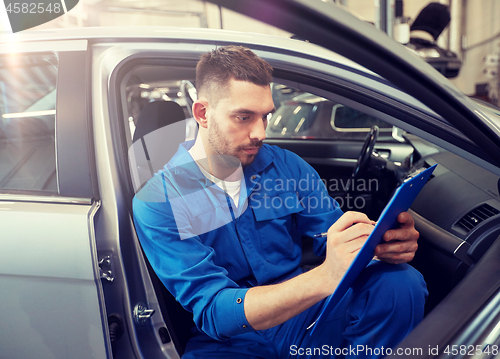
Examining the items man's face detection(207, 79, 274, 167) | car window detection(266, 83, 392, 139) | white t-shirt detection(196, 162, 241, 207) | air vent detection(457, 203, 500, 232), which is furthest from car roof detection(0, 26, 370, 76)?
car window detection(266, 83, 392, 139)

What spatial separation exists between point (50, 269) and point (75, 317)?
15cm

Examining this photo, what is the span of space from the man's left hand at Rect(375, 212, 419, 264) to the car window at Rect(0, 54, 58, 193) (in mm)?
947

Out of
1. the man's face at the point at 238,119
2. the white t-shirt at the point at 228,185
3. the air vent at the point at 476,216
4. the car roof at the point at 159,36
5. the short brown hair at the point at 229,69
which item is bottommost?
the air vent at the point at 476,216

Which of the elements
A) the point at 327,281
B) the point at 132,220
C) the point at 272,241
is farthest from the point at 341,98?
the point at 132,220

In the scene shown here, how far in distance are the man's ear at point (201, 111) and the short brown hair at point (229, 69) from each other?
1.3 inches

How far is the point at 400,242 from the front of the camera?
0.84 metres

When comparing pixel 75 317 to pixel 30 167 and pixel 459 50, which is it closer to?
pixel 30 167

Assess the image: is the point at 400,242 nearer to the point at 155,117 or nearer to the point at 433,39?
the point at 155,117

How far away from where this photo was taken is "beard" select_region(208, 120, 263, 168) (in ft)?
3.58

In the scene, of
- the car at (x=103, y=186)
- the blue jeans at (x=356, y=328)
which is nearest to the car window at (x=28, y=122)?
the car at (x=103, y=186)

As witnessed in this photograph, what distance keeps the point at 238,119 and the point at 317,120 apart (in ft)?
7.10

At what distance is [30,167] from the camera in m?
1.21

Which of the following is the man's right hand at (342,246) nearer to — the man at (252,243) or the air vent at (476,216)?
the man at (252,243)

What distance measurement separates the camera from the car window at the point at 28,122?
3.78 ft
